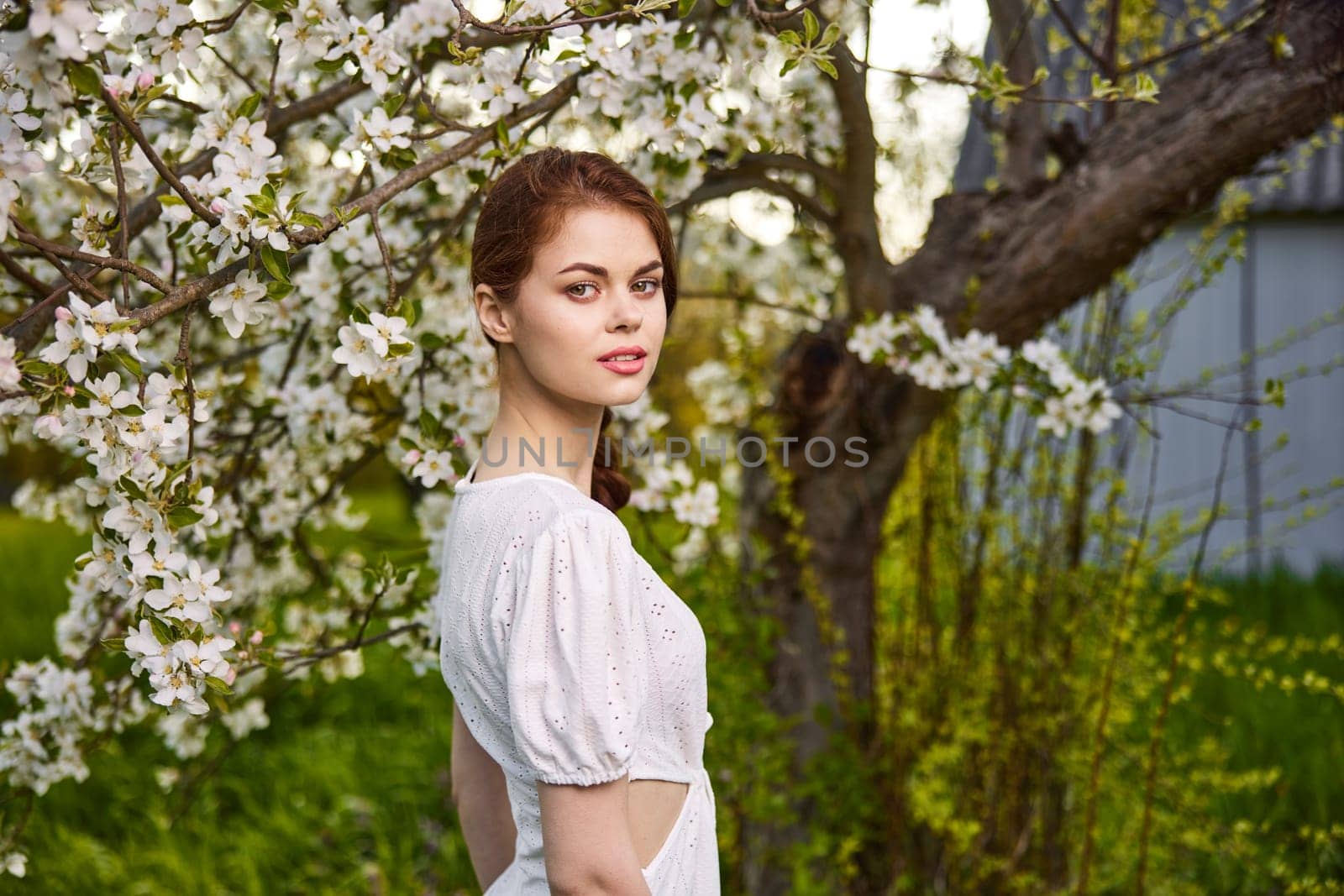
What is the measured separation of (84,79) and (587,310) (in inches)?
24.3

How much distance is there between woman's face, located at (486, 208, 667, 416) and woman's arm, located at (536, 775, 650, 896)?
1.61 ft

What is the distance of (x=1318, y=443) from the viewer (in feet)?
21.9

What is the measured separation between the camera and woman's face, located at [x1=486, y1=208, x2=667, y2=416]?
1.35m

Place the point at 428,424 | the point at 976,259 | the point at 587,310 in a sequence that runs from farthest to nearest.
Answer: the point at 976,259, the point at 428,424, the point at 587,310

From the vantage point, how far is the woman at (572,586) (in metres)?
1.21

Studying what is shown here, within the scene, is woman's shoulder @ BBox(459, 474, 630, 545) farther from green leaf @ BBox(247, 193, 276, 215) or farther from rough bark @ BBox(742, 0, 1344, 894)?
rough bark @ BBox(742, 0, 1344, 894)

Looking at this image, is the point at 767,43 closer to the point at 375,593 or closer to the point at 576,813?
the point at 375,593

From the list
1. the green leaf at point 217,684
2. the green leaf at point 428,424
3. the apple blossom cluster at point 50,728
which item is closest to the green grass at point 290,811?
the apple blossom cluster at point 50,728

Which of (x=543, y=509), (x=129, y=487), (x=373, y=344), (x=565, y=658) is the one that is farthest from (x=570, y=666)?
(x=129, y=487)

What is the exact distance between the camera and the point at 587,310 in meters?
1.36

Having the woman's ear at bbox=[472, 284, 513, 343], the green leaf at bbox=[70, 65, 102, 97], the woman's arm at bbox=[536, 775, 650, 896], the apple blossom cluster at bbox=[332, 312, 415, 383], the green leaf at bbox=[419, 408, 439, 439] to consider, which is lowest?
the woman's arm at bbox=[536, 775, 650, 896]

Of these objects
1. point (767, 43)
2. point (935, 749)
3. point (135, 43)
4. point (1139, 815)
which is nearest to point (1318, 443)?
point (1139, 815)

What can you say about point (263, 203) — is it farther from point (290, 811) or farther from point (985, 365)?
point (290, 811)

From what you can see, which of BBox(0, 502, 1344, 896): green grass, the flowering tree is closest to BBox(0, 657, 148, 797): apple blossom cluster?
the flowering tree
